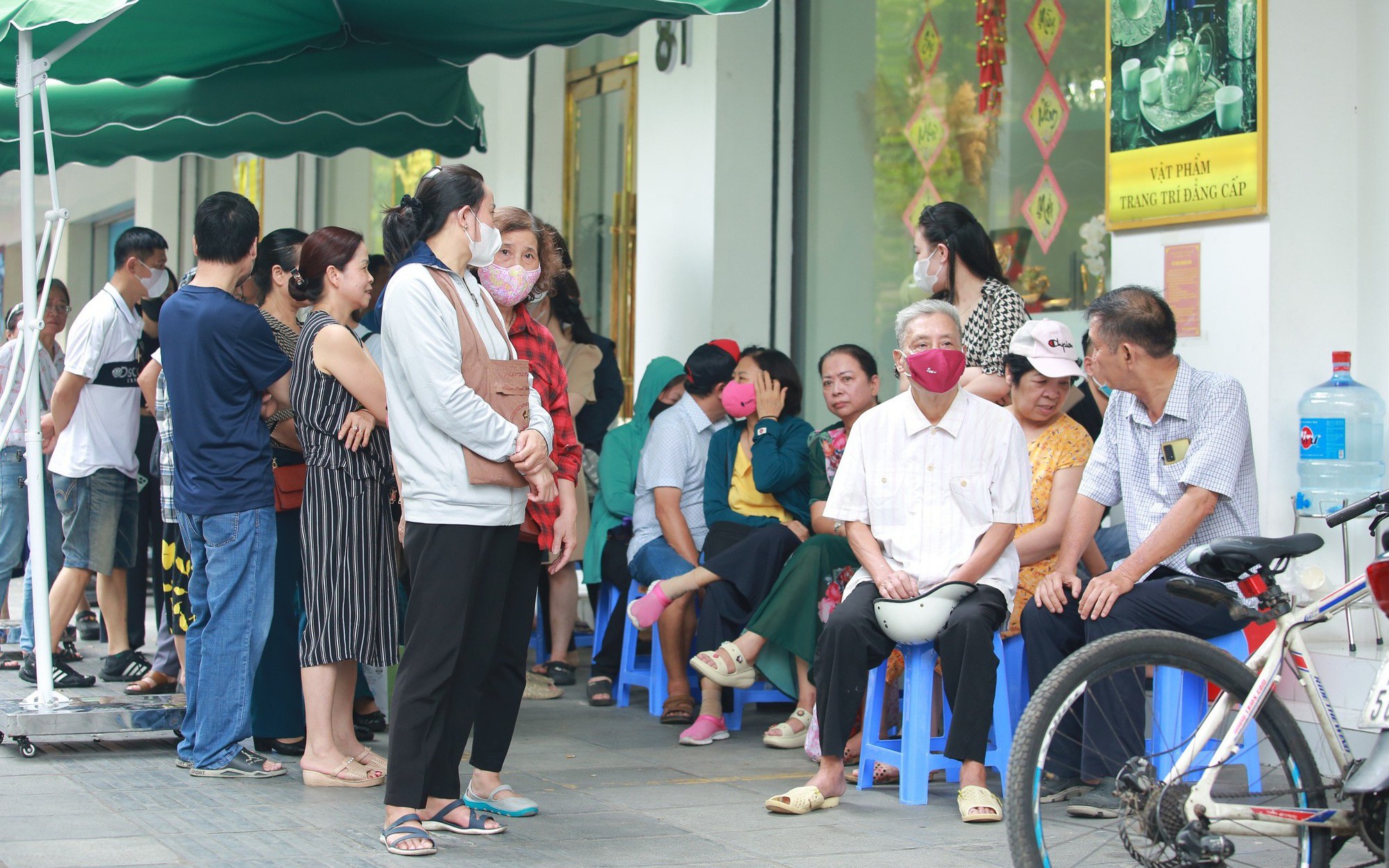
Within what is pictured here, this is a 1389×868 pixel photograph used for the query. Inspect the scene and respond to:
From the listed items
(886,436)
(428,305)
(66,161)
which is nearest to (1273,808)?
(886,436)

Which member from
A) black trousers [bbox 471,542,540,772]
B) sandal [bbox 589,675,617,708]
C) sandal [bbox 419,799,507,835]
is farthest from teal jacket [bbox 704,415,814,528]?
sandal [bbox 419,799,507,835]

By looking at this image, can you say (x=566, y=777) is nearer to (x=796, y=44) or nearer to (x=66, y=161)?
(x=796, y=44)

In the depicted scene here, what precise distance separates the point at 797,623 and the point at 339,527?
1732mm

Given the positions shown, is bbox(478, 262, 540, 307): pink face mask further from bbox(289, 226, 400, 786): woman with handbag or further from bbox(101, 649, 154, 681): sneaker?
bbox(101, 649, 154, 681): sneaker

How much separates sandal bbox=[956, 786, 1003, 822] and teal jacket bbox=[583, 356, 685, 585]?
8.30 ft

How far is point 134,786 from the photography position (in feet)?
15.2

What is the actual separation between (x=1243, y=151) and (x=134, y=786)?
4218 mm

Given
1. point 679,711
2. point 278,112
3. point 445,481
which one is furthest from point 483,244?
point 278,112

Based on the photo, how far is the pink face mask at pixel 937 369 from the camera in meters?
4.53

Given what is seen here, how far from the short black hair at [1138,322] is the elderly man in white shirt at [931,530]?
0.41 m

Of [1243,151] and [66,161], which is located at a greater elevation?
[66,161]

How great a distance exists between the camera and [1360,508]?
10.6ft

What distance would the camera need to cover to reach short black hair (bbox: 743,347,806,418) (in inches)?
236

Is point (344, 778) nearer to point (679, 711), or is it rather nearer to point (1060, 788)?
point (679, 711)
